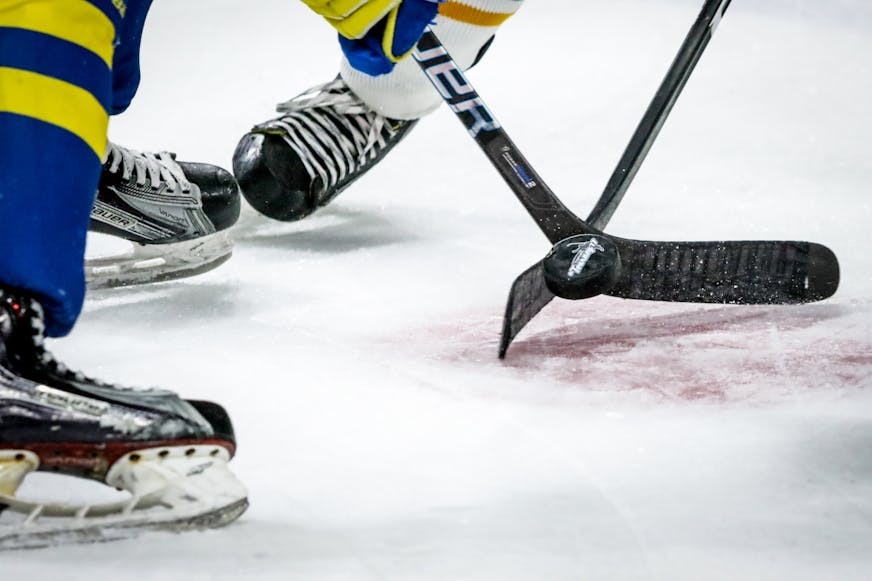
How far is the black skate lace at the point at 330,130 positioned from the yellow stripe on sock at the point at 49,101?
81 cm

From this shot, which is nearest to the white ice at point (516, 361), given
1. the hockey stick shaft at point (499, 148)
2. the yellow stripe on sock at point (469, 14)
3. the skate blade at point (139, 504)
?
the skate blade at point (139, 504)

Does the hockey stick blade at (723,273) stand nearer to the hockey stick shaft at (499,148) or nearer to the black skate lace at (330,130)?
the hockey stick shaft at (499,148)

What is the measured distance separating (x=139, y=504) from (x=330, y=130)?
3.09ft

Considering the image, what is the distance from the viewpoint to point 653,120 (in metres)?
1.53

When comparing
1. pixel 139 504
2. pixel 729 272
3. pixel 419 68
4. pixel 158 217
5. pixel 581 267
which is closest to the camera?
pixel 139 504

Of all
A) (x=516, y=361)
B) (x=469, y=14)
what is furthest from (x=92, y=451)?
(x=469, y=14)

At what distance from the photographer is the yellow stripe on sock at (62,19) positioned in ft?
2.81

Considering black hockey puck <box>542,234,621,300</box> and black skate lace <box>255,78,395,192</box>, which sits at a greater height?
black skate lace <box>255,78,395,192</box>

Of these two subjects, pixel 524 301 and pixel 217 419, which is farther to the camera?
pixel 524 301

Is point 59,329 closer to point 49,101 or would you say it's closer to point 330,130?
point 49,101

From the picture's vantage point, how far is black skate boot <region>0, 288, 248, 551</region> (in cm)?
84

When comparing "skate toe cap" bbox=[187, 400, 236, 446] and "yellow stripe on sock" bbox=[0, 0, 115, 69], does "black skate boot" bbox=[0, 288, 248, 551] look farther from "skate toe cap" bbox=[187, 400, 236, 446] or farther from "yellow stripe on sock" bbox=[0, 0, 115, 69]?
"yellow stripe on sock" bbox=[0, 0, 115, 69]

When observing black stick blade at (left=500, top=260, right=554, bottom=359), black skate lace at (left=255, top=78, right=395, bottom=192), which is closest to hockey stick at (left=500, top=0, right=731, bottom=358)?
black stick blade at (left=500, top=260, right=554, bottom=359)

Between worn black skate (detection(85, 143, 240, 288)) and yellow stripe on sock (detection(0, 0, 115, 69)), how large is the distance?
55 centimetres
